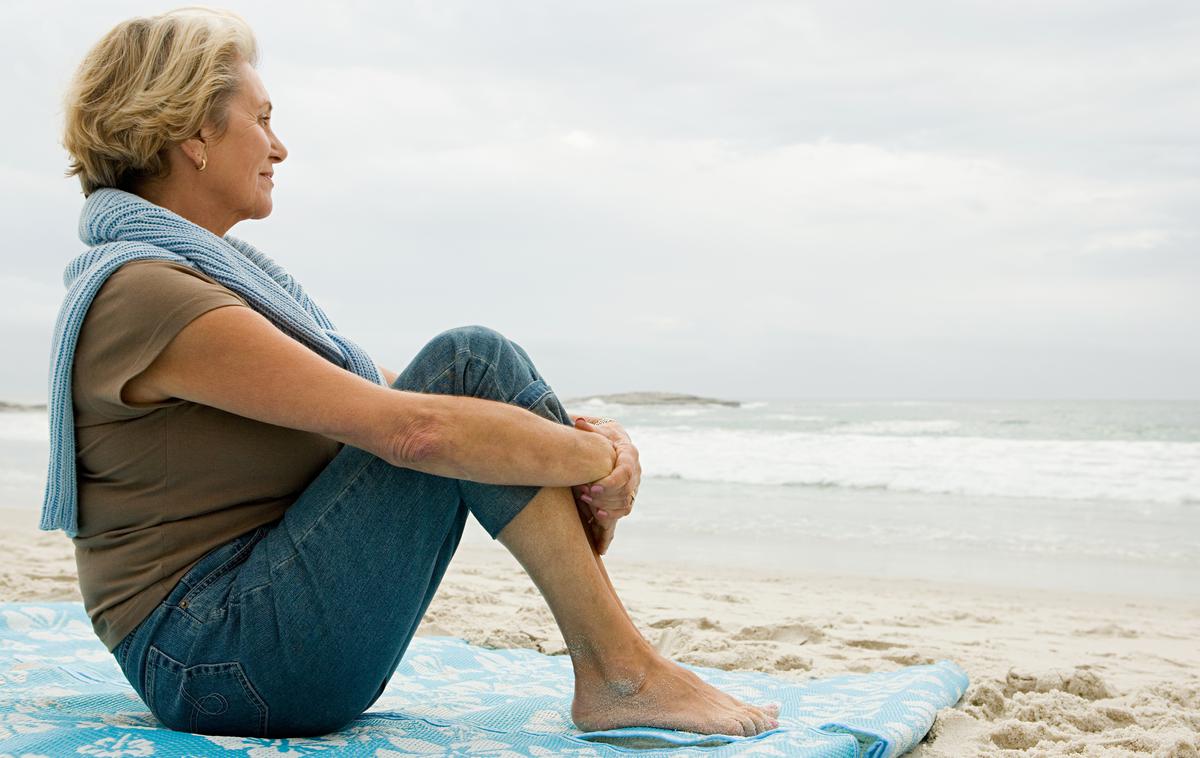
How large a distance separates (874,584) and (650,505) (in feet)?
10.8

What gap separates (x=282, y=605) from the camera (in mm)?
1662

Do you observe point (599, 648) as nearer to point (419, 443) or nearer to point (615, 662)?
point (615, 662)

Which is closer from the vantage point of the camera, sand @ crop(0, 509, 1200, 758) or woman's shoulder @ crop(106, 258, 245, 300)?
woman's shoulder @ crop(106, 258, 245, 300)

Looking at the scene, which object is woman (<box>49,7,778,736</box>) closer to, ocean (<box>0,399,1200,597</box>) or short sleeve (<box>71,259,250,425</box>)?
short sleeve (<box>71,259,250,425</box>)

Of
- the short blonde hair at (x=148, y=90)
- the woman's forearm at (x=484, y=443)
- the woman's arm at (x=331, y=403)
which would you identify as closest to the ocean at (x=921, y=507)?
the woman's forearm at (x=484, y=443)

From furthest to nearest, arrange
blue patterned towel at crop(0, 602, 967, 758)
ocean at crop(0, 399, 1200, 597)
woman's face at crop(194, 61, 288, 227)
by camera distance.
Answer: ocean at crop(0, 399, 1200, 597) < woman's face at crop(194, 61, 288, 227) < blue patterned towel at crop(0, 602, 967, 758)

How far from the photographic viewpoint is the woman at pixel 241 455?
61.9 inches

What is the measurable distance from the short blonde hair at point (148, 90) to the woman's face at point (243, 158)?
3 centimetres

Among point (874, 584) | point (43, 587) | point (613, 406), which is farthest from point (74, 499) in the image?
point (613, 406)

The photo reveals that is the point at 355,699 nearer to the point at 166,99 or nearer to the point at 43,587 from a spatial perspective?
the point at 166,99

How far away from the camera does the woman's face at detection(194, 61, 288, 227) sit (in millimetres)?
1886

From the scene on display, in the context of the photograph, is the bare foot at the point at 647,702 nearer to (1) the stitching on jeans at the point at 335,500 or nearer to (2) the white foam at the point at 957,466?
(1) the stitching on jeans at the point at 335,500

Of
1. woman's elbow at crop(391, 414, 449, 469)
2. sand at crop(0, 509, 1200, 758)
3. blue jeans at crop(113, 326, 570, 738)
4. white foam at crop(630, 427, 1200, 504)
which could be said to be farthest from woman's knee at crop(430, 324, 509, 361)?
white foam at crop(630, 427, 1200, 504)

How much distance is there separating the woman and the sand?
4.12 ft
